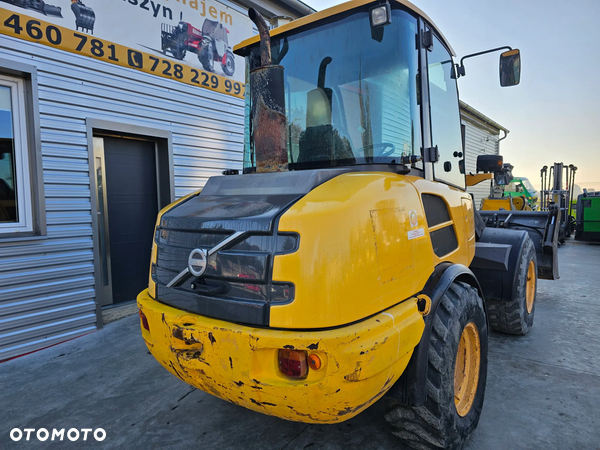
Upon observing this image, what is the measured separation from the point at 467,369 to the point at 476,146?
2044 cm

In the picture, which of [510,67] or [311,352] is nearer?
[311,352]

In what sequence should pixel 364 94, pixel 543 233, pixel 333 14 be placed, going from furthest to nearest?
1. pixel 543 233
2. pixel 333 14
3. pixel 364 94

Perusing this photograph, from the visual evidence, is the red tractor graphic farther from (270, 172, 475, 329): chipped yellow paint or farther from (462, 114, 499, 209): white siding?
(462, 114, 499, 209): white siding

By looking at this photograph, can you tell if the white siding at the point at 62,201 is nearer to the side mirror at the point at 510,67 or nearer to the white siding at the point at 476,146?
the side mirror at the point at 510,67

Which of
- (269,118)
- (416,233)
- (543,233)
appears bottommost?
(543,233)

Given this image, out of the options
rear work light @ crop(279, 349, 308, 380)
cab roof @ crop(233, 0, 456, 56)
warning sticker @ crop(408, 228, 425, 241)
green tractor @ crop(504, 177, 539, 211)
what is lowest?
rear work light @ crop(279, 349, 308, 380)

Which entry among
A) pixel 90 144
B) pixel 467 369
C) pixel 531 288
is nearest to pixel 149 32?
pixel 90 144

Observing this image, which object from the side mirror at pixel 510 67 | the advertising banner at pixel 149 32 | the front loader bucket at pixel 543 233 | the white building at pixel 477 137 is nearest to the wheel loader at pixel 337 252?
the side mirror at pixel 510 67

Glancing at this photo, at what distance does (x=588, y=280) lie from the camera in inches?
285

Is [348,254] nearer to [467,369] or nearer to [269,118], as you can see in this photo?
[269,118]

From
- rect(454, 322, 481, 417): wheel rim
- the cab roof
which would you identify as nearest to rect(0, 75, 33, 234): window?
the cab roof

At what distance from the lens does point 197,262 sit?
1976 mm

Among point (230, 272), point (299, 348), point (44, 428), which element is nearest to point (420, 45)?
point (230, 272)

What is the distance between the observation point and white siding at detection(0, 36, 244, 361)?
4.11 m
